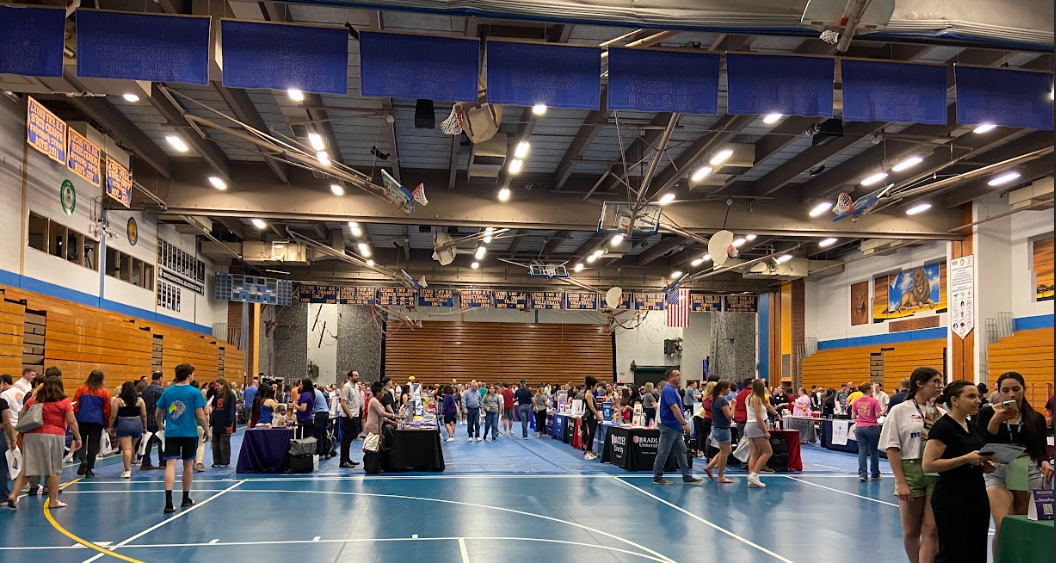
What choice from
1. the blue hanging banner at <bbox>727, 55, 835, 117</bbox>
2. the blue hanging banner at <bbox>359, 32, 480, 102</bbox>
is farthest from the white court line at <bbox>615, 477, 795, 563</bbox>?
the blue hanging banner at <bbox>359, 32, 480, 102</bbox>

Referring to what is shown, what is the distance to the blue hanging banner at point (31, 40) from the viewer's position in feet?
25.7

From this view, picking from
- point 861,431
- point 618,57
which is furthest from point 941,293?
point 618,57

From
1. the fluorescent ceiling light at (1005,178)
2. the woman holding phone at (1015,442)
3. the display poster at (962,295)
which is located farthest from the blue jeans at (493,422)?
the woman holding phone at (1015,442)

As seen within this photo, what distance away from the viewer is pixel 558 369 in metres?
39.7

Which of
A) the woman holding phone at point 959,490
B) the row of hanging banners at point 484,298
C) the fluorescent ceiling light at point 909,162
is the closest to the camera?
the woman holding phone at point 959,490

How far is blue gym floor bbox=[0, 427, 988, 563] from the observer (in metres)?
7.20

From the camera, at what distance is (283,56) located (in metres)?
8.23

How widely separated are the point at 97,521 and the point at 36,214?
8064 millimetres

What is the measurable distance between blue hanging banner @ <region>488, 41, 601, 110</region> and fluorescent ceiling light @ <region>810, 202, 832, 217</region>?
1158 cm

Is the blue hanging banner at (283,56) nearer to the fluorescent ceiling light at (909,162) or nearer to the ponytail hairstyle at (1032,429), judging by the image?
the ponytail hairstyle at (1032,429)

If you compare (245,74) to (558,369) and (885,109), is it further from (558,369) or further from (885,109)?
(558,369)

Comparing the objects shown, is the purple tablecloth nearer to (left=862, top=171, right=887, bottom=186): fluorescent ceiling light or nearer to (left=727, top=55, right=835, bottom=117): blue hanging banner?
(left=727, top=55, right=835, bottom=117): blue hanging banner

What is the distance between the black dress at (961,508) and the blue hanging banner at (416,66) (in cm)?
562

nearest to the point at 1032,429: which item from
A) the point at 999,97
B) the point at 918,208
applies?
the point at 999,97
